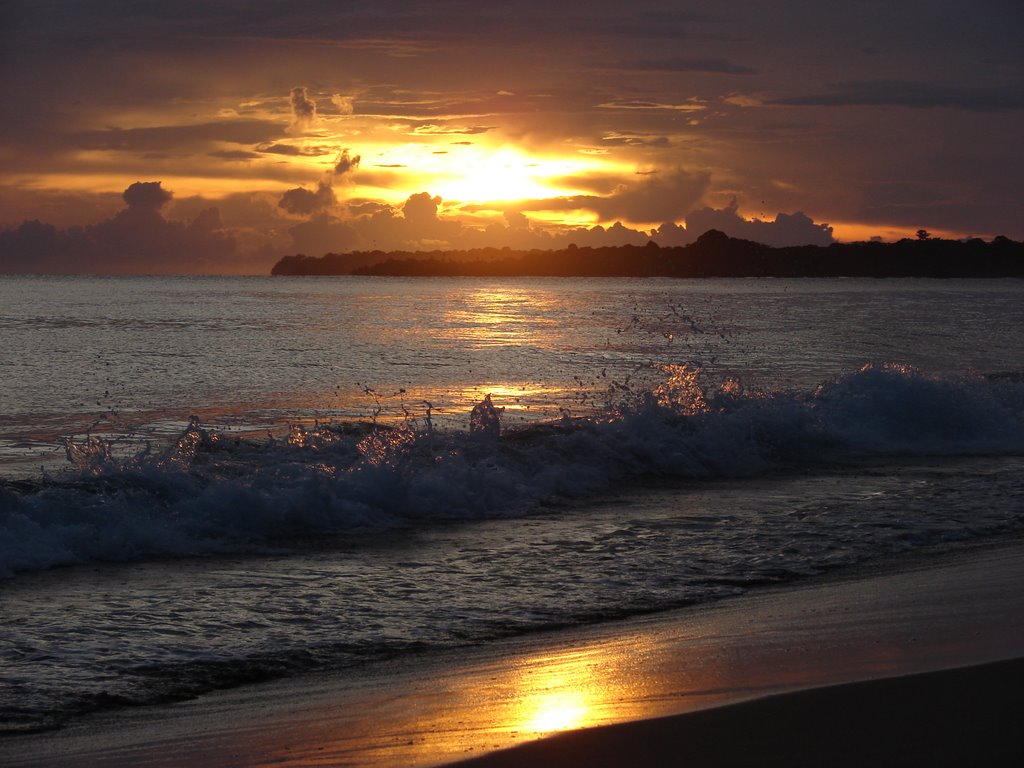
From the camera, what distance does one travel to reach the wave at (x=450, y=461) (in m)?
11.6

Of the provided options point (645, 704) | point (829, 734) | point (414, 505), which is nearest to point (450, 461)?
point (414, 505)

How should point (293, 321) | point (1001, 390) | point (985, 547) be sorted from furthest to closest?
1. point (293, 321)
2. point (1001, 390)
3. point (985, 547)

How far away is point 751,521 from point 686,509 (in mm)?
1155

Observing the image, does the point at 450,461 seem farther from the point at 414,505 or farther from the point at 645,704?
the point at 645,704

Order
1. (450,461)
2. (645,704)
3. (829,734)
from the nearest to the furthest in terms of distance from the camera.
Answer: (829,734) < (645,704) < (450,461)

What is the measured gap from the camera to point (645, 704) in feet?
19.9

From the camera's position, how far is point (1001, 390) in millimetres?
23656

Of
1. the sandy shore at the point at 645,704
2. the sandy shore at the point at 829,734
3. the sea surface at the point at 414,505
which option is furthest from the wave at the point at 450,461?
the sandy shore at the point at 829,734

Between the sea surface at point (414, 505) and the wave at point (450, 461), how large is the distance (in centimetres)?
5

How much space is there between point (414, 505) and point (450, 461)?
57.7 inches

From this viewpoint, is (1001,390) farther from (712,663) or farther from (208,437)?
(712,663)

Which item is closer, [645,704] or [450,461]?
[645,704]

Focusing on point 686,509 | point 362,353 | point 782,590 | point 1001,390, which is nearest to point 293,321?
point 362,353

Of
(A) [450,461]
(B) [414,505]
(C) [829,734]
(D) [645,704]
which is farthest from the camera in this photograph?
(A) [450,461]
